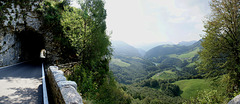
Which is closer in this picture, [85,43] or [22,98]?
[22,98]

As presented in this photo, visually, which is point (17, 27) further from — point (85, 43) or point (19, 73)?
point (85, 43)

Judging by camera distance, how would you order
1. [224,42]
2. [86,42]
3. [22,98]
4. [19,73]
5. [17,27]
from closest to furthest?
1. [22,98]
2. [19,73]
3. [224,42]
4. [86,42]
5. [17,27]

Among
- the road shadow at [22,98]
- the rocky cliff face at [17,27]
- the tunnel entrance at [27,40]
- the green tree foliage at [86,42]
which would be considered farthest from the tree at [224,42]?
the tunnel entrance at [27,40]

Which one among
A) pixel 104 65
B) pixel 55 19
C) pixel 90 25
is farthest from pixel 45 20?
pixel 104 65

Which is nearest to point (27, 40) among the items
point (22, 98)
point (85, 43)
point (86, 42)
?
point (85, 43)

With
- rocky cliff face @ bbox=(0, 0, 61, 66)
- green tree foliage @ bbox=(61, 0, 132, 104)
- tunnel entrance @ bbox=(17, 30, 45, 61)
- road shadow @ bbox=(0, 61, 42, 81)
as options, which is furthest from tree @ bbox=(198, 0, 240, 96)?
tunnel entrance @ bbox=(17, 30, 45, 61)

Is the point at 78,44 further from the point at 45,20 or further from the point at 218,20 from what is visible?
the point at 218,20

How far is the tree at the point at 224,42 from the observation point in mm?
10891

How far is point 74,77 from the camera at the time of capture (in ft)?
38.8

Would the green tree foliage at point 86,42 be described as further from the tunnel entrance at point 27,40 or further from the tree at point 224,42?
the tree at point 224,42

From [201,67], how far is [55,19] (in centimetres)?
2239

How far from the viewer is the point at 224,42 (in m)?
11.7

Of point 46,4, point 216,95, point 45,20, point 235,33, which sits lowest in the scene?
point 216,95

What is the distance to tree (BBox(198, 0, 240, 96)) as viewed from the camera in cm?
1089
